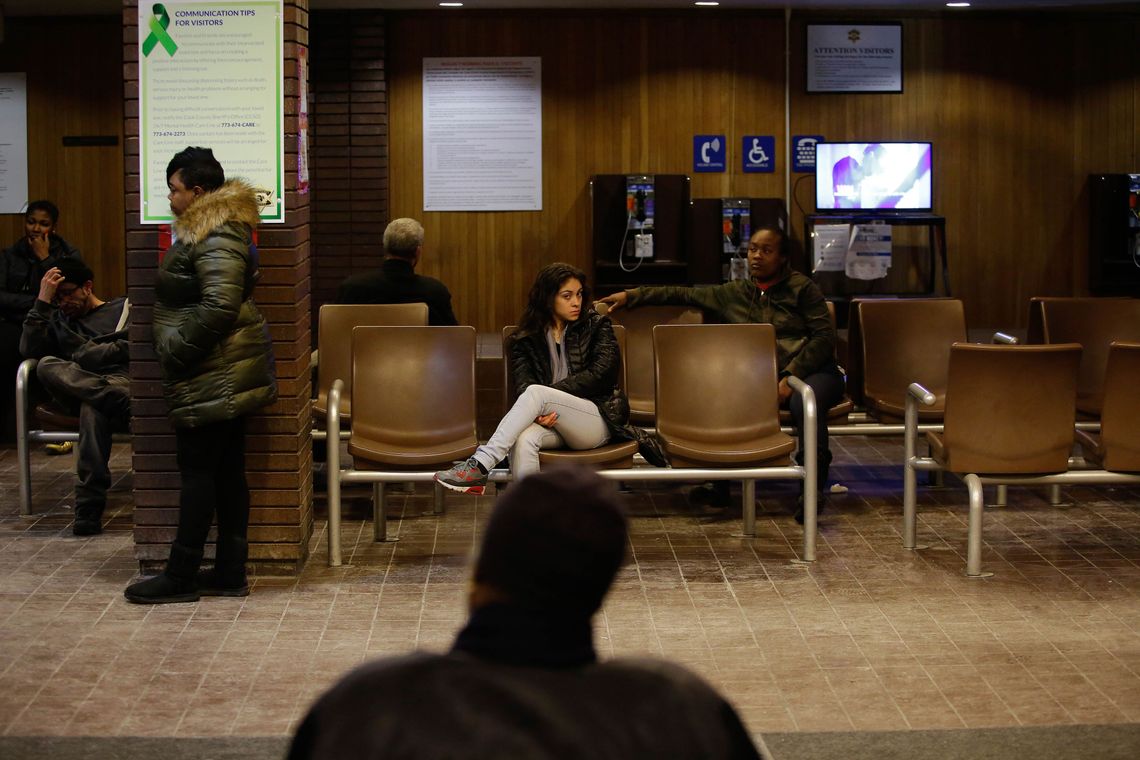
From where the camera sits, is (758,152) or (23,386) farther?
(758,152)

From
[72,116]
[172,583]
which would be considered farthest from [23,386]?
[72,116]

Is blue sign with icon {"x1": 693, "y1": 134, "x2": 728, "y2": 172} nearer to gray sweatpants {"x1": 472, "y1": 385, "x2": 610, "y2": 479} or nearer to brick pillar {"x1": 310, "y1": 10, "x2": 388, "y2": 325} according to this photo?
brick pillar {"x1": 310, "y1": 10, "x2": 388, "y2": 325}

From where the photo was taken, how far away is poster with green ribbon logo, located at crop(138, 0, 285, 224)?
18.3 ft

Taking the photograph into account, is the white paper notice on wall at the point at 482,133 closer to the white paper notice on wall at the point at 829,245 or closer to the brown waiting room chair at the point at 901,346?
the white paper notice on wall at the point at 829,245

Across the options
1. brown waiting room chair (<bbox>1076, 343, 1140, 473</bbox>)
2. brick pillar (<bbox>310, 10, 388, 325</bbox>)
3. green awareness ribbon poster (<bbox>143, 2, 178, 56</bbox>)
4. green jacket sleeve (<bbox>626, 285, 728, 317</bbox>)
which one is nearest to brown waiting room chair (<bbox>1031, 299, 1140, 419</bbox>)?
brown waiting room chair (<bbox>1076, 343, 1140, 473</bbox>)

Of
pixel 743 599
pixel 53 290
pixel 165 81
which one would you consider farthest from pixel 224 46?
pixel 743 599

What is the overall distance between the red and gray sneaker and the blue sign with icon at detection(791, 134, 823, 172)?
20.4ft

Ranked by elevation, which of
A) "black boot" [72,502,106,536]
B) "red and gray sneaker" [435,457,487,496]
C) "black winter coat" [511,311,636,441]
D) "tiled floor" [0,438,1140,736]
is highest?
"black winter coat" [511,311,636,441]

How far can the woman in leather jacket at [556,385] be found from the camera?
594 centimetres

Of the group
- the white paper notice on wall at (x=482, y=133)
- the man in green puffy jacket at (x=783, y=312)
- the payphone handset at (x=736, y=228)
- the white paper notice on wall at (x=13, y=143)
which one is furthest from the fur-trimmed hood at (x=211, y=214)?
the white paper notice on wall at (x=13, y=143)

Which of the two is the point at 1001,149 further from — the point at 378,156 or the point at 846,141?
the point at 378,156

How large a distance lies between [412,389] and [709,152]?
5628mm

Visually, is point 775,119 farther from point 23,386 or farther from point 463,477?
point 23,386

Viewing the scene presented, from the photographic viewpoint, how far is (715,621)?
205 inches
